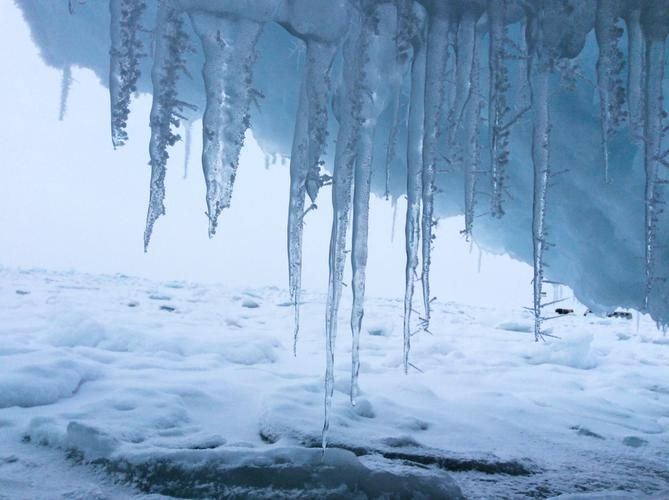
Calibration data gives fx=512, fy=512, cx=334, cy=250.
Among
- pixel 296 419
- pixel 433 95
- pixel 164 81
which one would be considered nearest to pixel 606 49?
pixel 433 95

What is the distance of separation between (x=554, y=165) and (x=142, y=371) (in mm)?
6621

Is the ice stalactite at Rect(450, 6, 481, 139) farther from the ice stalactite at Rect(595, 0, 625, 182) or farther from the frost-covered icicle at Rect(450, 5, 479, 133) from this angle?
the ice stalactite at Rect(595, 0, 625, 182)

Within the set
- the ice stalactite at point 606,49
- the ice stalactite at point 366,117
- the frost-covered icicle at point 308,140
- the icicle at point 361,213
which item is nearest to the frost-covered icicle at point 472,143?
the ice stalactite at point 366,117

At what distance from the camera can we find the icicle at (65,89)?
8641 mm

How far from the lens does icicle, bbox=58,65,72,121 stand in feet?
28.3

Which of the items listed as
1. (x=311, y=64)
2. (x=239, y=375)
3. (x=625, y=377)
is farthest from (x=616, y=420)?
(x=311, y=64)

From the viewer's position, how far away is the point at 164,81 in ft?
10.0

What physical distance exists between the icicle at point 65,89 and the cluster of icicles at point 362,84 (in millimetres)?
6388

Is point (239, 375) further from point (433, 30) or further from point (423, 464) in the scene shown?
point (433, 30)

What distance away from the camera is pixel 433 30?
3.46 m

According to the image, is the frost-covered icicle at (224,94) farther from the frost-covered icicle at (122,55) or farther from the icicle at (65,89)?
the icicle at (65,89)

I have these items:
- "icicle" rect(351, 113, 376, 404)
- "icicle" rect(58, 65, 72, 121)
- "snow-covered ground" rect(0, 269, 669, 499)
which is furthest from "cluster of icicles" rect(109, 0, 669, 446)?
"icicle" rect(58, 65, 72, 121)

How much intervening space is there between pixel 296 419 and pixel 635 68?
10.9 ft

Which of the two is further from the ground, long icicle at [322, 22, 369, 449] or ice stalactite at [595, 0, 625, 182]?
ice stalactite at [595, 0, 625, 182]
